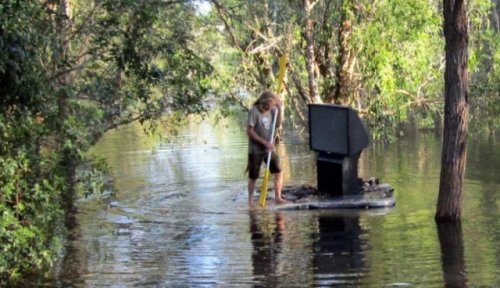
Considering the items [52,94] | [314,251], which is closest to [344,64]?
[314,251]

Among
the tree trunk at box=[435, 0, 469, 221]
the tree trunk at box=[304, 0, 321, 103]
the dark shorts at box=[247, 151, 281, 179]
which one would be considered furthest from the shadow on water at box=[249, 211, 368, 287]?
the tree trunk at box=[304, 0, 321, 103]

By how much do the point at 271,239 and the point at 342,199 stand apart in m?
2.67

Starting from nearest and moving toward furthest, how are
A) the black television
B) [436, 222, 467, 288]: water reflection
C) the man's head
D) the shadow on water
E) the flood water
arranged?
[436, 222, 467, 288]: water reflection → the shadow on water → the flood water → the man's head → the black television

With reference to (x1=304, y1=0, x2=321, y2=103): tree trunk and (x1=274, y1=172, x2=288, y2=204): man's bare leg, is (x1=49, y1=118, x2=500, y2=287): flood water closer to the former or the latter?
(x1=274, y1=172, x2=288, y2=204): man's bare leg

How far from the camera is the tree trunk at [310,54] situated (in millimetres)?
21062

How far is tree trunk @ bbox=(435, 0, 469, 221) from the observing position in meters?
11.0

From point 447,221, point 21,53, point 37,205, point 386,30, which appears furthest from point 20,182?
point 386,30

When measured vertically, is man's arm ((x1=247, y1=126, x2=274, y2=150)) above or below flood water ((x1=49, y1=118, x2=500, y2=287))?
above

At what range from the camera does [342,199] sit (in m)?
13.3

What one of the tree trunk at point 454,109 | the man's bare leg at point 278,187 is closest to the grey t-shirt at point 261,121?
the man's bare leg at point 278,187

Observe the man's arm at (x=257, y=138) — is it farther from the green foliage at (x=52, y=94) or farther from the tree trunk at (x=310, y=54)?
the tree trunk at (x=310, y=54)

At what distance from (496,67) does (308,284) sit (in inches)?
599

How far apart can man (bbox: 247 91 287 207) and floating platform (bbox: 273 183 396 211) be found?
1.24 ft

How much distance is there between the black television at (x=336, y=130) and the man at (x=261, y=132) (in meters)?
0.68
